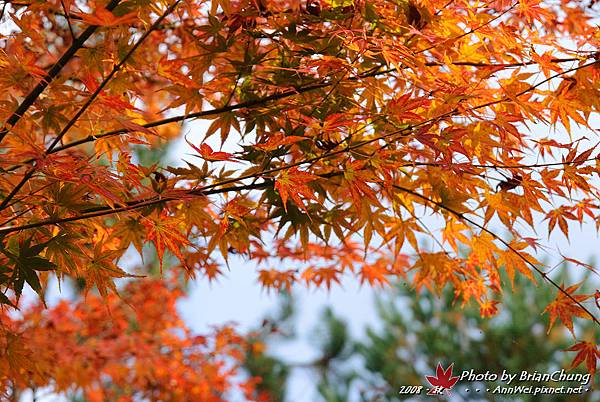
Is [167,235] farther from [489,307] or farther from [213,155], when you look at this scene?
[489,307]

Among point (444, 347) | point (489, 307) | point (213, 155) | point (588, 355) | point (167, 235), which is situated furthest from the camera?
point (444, 347)

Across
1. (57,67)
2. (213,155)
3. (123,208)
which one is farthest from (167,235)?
(57,67)

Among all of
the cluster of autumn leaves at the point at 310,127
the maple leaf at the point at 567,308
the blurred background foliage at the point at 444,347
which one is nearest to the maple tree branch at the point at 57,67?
the cluster of autumn leaves at the point at 310,127

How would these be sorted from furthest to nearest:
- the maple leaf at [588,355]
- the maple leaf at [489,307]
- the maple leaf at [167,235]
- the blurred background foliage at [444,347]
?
the blurred background foliage at [444,347] < the maple leaf at [489,307] < the maple leaf at [588,355] < the maple leaf at [167,235]

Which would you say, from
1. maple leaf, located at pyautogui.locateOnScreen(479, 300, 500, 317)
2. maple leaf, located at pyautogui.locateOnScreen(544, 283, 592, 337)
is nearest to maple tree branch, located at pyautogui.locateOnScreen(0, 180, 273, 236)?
maple leaf, located at pyautogui.locateOnScreen(544, 283, 592, 337)

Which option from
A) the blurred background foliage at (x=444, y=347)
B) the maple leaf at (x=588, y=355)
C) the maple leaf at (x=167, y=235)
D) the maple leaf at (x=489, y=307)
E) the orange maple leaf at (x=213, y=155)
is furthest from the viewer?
the blurred background foliage at (x=444, y=347)

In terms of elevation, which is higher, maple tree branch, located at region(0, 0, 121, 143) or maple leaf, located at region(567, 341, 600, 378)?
maple tree branch, located at region(0, 0, 121, 143)

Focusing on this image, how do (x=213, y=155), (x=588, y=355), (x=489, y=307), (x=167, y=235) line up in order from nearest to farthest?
(x=213, y=155) < (x=167, y=235) < (x=588, y=355) < (x=489, y=307)

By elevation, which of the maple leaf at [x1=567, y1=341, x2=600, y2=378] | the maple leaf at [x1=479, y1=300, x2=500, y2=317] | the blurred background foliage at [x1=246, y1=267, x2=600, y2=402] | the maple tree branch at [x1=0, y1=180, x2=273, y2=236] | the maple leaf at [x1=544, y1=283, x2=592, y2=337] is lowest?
the maple leaf at [x1=567, y1=341, x2=600, y2=378]

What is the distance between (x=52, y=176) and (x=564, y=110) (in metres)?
1.27

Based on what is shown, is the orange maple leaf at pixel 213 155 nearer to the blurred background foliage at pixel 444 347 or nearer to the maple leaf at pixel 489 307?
the maple leaf at pixel 489 307

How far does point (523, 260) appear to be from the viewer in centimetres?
190

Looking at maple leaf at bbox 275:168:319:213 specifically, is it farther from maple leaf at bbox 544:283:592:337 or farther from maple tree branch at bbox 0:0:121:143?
maple leaf at bbox 544:283:592:337

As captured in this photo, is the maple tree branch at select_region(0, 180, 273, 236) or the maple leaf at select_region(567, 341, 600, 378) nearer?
the maple tree branch at select_region(0, 180, 273, 236)
